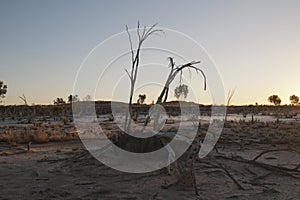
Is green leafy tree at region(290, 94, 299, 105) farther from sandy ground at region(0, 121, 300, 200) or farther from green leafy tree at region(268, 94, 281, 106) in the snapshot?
sandy ground at region(0, 121, 300, 200)

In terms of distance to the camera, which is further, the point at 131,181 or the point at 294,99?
the point at 294,99

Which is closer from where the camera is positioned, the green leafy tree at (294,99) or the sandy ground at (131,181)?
the sandy ground at (131,181)

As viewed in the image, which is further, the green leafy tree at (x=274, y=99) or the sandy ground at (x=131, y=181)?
the green leafy tree at (x=274, y=99)

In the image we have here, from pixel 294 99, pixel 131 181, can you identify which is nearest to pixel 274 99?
pixel 294 99

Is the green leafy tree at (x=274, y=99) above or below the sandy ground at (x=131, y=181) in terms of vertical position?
above

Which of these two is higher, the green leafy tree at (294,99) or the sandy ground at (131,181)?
the green leafy tree at (294,99)

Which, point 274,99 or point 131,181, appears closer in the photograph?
point 131,181

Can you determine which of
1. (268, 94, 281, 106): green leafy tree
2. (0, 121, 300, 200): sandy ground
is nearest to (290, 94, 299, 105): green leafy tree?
(268, 94, 281, 106): green leafy tree

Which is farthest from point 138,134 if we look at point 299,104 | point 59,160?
point 299,104

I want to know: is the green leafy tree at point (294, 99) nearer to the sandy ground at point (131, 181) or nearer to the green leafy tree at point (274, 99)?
the green leafy tree at point (274, 99)

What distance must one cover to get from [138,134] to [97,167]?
1828mm

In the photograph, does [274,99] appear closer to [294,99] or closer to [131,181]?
[294,99]

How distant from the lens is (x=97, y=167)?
1144 centimetres

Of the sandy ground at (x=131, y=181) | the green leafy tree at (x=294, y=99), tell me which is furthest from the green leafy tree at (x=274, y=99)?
the sandy ground at (x=131, y=181)
